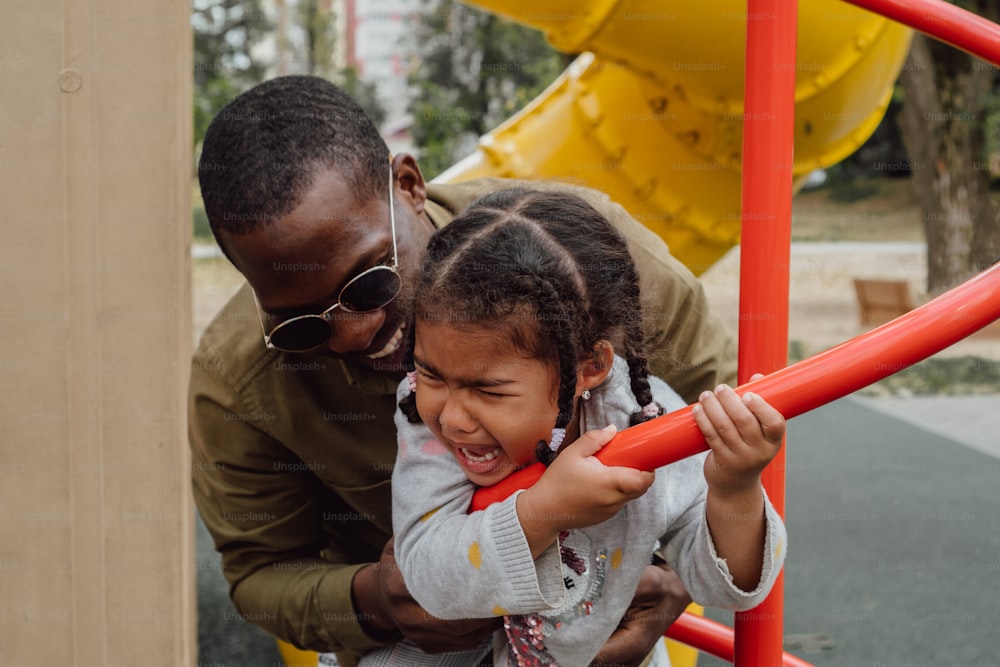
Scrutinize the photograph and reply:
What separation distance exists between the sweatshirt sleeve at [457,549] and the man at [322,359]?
0.04m

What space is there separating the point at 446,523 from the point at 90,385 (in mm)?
453

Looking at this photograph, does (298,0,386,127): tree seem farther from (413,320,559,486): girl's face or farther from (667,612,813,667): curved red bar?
(413,320,559,486): girl's face

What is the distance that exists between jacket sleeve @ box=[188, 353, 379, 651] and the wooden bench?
693cm

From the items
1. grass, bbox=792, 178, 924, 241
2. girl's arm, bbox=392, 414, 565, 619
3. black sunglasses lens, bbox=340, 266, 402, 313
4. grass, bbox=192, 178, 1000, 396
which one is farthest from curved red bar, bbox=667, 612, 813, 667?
grass, bbox=792, 178, 924, 241

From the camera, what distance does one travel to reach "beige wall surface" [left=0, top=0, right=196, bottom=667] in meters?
1.22

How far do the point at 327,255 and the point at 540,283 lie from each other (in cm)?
36

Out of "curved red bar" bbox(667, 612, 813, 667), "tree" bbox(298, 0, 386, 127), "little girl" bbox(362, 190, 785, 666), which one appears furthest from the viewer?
"tree" bbox(298, 0, 386, 127)

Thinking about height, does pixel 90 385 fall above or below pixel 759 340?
below

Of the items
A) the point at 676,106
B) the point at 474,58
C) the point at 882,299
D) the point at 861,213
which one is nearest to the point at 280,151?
the point at 676,106

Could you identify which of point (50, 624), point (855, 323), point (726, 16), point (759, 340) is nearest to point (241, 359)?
point (50, 624)

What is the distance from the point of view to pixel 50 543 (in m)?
1.27

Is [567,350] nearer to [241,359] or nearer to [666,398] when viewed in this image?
[666,398]

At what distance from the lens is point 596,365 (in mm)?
1298

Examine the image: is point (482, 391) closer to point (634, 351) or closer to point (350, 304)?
point (634, 351)
